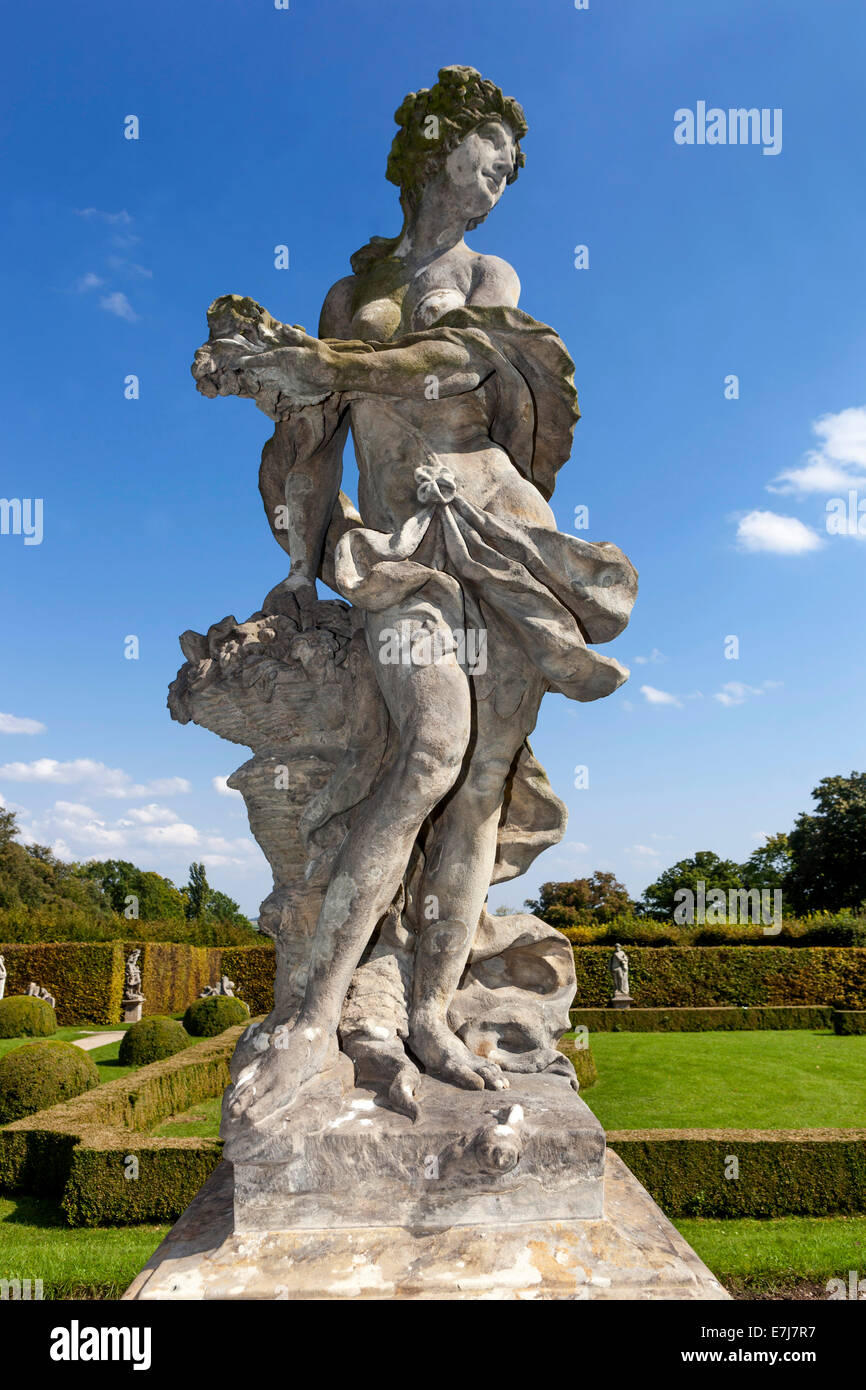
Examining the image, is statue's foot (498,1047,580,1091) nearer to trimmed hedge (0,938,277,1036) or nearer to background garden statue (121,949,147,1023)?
trimmed hedge (0,938,277,1036)

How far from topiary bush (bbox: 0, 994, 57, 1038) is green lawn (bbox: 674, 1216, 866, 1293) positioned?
52.8ft

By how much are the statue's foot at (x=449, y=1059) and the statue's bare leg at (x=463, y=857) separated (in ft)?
0.16

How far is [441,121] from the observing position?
12.3 ft

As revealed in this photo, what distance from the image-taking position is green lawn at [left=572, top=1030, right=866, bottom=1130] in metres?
12.0

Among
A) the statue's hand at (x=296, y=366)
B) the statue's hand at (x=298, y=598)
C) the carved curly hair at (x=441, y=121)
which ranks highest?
the carved curly hair at (x=441, y=121)

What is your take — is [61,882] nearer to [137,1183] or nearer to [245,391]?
[137,1183]

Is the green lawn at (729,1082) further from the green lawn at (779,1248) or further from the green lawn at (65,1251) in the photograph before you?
the green lawn at (65,1251)

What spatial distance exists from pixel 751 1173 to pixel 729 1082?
6377 mm

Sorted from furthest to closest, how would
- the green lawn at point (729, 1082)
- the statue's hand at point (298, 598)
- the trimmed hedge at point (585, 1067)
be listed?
the trimmed hedge at point (585, 1067)
the green lawn at point (729, 1082)
the statue's hand at point (298, 598)

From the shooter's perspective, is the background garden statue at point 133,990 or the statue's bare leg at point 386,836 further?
the background garden statue at point 133,990

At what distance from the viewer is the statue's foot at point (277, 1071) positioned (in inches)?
104


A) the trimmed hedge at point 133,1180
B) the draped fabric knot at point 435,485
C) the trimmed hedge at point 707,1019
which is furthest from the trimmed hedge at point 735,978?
the draped fabric knot at point 435,485

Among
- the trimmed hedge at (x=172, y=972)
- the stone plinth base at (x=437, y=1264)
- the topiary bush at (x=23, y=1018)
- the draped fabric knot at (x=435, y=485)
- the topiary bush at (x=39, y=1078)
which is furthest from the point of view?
the trimmed hedge at (x=172, y=972)
